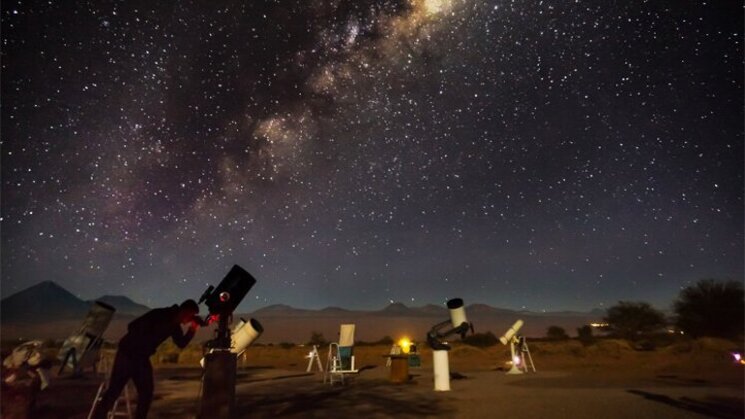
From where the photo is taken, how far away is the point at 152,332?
18.7 ft

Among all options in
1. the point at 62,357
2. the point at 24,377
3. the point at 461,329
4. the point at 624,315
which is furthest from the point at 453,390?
the point at 624,315

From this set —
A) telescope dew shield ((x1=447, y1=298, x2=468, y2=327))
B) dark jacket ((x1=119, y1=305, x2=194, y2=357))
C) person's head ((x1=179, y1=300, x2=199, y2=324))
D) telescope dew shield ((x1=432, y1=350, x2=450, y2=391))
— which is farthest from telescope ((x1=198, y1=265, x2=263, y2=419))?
telescope dew shield ((x1=432, y1=350, x2=450, y2=391))

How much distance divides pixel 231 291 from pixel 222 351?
834mm

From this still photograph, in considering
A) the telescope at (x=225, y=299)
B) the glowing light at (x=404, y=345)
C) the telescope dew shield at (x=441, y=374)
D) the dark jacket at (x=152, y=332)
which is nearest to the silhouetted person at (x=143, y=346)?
the dark jacket at (x=152, y=332)

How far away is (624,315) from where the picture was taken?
4500 centimetres

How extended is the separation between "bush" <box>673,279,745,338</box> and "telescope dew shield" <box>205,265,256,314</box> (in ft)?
112

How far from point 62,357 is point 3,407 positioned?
7.46m

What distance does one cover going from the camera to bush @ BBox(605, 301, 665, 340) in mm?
41781

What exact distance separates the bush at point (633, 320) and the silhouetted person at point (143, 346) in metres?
43.3

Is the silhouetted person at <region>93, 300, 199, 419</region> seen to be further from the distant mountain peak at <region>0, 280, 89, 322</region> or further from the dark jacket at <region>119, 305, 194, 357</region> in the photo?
the distant mountain peak at <region>0, 280, 89, 322</region>

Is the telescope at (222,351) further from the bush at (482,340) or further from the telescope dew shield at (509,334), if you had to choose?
the bush at (482,340)

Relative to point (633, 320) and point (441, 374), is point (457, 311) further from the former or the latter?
point (633, 320)

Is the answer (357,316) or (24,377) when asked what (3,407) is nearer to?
(24,377)

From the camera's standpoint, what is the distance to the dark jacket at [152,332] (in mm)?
5562
